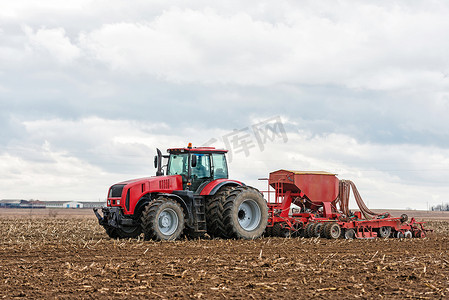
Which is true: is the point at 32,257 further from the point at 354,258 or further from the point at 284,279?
the point at 354,258

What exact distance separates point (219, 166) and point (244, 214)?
5.86 ft

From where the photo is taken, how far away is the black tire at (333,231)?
18156 mm

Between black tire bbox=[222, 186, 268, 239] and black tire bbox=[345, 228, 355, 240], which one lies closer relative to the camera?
black tire bbox=[222, 186, 268, 239]

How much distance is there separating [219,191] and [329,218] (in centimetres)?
478

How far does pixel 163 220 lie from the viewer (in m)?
15.7

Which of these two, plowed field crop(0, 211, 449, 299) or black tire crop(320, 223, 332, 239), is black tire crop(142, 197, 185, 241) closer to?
plowed field crop(0, 211, 449, 299)

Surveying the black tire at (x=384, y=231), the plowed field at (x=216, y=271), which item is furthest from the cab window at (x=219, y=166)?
the black tire at (x=384, y=231)

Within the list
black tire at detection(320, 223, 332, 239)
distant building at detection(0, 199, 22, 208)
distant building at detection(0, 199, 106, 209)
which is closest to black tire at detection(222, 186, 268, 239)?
black tire at detection(320, 223, 332, 239)

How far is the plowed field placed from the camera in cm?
870

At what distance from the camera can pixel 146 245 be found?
14.3 m

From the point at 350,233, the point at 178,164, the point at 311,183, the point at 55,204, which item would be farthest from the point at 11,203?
the point at 350,233

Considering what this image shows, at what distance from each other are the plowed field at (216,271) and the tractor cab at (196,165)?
2.60 meters

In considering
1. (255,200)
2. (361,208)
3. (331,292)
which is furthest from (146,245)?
(361,208)

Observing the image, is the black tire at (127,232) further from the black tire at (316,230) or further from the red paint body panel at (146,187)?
the black tire at (316,230)
